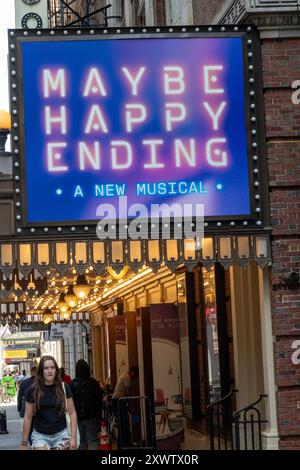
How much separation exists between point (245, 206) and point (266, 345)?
1772 millimetres

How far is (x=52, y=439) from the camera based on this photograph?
39.0 feet

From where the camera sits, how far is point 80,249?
532 inches

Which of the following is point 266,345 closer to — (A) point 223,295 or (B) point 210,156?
(B) point 210,156

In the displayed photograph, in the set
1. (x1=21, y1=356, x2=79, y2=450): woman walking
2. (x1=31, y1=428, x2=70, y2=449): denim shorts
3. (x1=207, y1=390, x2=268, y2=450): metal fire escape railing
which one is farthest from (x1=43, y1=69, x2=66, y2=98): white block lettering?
(x1=207, y1=390, x2=268, y2=450): metal fire escape railing

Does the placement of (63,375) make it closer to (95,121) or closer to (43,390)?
(95,121)

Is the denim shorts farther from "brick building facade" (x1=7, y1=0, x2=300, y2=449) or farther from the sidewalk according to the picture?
the sidewalk

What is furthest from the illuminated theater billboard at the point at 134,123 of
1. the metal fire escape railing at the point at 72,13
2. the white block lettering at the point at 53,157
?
the metal fire escape railing at the point at 72,13

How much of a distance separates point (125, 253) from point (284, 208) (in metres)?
2.10

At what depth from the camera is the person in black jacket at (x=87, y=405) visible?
17.4 metres

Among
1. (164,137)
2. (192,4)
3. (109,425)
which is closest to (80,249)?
(164,137)

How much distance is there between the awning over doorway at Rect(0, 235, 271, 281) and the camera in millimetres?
13453

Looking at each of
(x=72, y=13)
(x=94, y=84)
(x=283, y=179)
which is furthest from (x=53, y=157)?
(x=72, y=13)

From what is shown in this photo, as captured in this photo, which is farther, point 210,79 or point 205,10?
point 205,10

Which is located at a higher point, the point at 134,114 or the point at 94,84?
the point at 94,84
